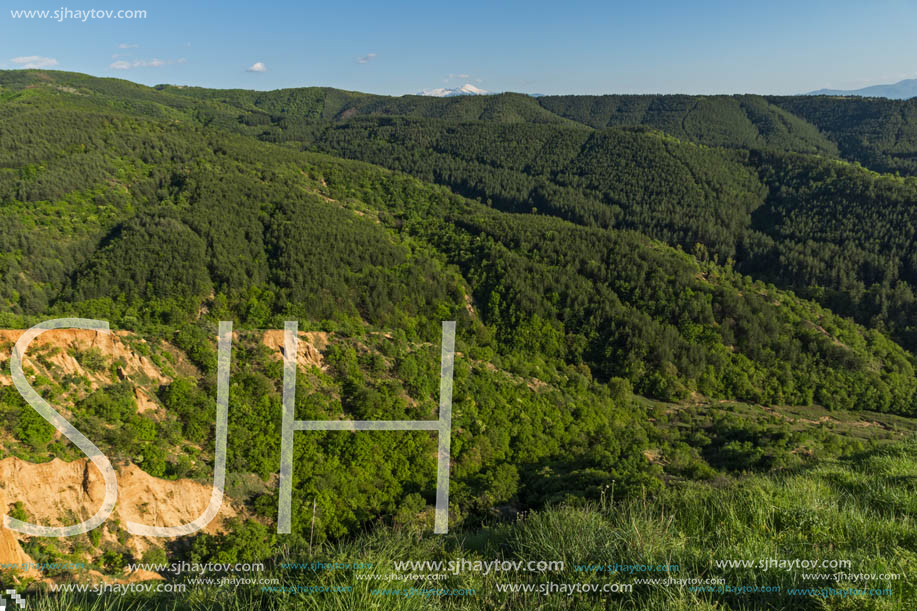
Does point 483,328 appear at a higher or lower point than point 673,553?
lower

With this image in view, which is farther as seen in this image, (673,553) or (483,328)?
(483,328)

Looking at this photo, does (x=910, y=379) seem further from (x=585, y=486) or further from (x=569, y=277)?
(x=585, y=486)

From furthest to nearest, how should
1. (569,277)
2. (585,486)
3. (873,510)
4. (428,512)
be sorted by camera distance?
(569,277)
(428,512)
(585,486)
(873,510)

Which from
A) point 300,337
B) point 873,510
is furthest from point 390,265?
point 873,510

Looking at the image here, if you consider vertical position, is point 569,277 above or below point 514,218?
below

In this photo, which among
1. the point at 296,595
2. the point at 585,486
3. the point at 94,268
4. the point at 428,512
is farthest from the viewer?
the point at 94,268

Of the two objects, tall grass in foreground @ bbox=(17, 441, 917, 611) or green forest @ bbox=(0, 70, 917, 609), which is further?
green forest @ bbox=(0, 70, 917, 609)
